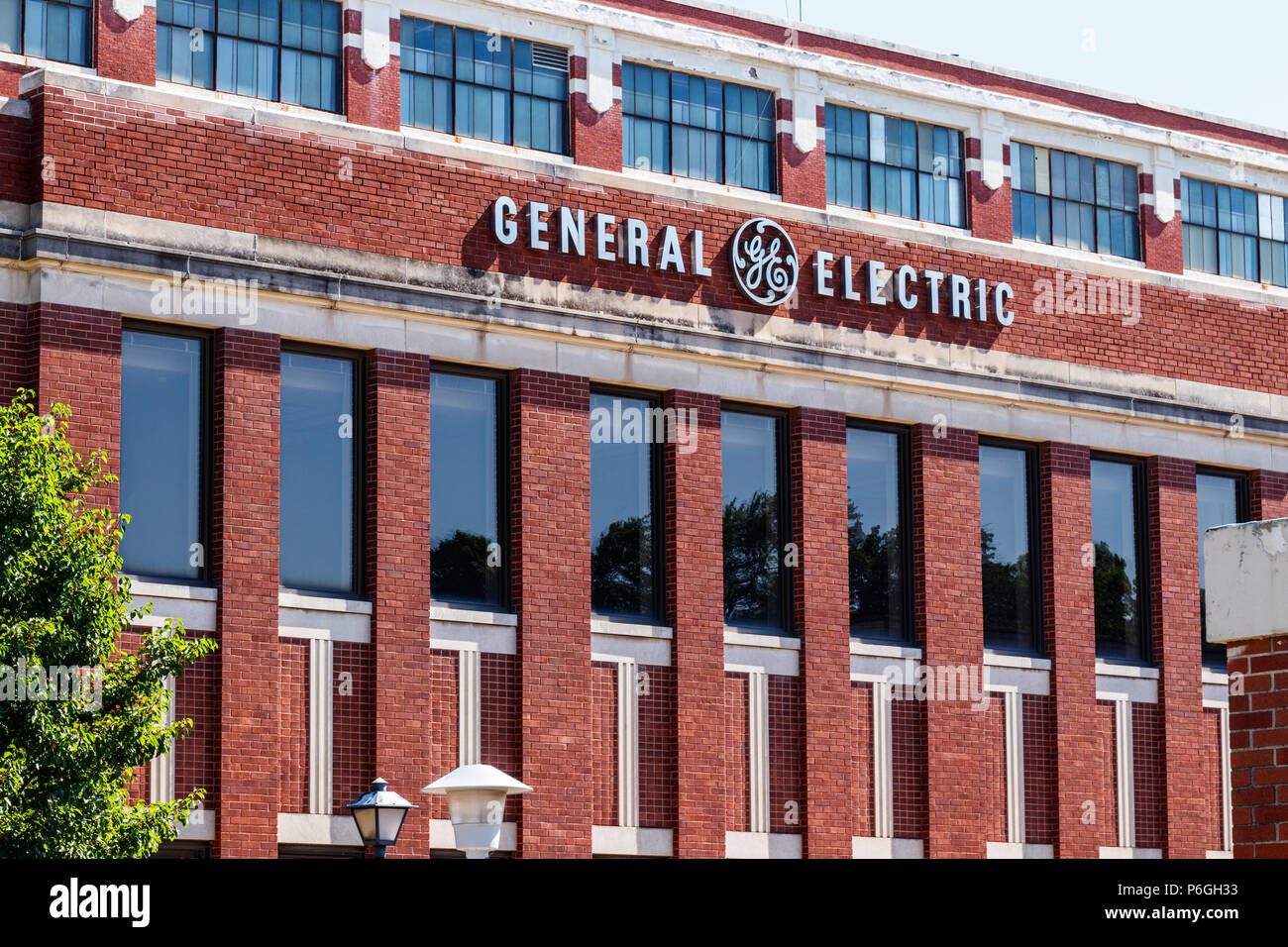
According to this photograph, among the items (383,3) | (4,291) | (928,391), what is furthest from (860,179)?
(4,291)

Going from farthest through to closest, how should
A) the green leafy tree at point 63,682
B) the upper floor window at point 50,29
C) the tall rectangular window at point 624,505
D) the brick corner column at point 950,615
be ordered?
the brick corner column at point 950,615
the tall rectangular window at point 624,505
the upper floor window at point 50,29
the green leafy tree at point 63,682

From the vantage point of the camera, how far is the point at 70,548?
1720 cm

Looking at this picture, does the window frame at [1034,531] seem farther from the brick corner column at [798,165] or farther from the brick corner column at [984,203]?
the brick corner column at [798,165]

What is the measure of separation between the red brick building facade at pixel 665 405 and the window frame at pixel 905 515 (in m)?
0.07

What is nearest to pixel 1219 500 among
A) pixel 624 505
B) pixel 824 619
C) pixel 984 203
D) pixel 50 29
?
pixel 984 203

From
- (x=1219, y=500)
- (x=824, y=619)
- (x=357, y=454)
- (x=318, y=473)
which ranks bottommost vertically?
(x=824, y=619)

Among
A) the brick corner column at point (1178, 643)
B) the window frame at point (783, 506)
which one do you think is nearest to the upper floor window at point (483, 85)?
the window frame at point (783, 506)

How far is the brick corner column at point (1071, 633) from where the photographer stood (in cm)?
2731

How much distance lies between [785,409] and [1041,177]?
6.54 m

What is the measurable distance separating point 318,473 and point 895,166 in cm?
1032

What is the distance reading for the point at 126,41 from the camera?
73.0ft

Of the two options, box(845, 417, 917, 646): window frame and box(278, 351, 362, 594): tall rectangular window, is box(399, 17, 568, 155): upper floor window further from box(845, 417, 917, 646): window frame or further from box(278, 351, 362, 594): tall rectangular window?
box(845, 417, 917, 646): window frame

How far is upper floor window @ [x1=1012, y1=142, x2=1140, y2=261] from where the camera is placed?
29.4m

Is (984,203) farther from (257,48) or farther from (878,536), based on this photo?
(257,48)
